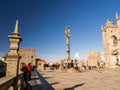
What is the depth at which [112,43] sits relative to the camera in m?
42.9

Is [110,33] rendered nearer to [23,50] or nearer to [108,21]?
[108,21]

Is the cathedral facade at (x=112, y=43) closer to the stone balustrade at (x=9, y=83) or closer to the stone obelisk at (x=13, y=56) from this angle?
the stone obelisk at (x=13, y=56)

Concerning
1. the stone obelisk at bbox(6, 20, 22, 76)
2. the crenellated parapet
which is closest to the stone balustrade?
the stone obelisk at bbox(6, 20, 22, 76)

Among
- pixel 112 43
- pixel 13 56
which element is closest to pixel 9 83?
pixel 13 56

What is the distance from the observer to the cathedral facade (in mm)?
40625

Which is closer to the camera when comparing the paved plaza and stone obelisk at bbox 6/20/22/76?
stone obelisk at bbox 6/20/22/76

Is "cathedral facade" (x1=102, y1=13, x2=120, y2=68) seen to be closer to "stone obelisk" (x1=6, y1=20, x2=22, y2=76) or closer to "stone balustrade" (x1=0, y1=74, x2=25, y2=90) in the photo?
"stone obelisk" (x1=6, y1=20, x2=22, y2=76)

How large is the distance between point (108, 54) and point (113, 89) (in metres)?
38.3

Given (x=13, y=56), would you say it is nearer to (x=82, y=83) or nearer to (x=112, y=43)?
(x=82, y=83)

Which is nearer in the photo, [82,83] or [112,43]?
[82,83]

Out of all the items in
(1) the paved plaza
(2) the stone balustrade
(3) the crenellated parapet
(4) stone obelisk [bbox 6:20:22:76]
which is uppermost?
(3) the crenellated parapet

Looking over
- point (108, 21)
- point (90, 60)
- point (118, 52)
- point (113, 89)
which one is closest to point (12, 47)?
point (113, 89)

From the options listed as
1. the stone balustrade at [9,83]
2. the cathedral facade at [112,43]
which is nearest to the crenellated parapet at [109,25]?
the cathedral facade at [112,43]

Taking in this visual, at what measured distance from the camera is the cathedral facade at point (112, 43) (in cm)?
4062
